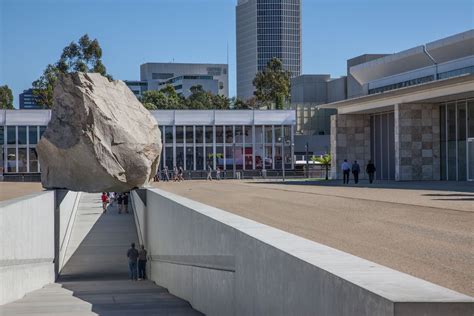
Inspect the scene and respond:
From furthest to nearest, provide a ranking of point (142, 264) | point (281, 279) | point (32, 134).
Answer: point (32, 134)
point (142, 264)
point (281, 279)

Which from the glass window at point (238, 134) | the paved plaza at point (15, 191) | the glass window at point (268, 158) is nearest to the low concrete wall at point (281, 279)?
the paved plaza at point (15, 191)

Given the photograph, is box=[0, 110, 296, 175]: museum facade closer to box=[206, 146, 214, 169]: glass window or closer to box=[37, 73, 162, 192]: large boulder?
box=[206, 146, 214, 169]: glass window

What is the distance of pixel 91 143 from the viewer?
31281mm

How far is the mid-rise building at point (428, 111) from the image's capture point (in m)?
38.3

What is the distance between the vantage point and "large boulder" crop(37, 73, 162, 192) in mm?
31516

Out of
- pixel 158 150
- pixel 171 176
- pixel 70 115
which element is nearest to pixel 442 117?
pixel 158 150

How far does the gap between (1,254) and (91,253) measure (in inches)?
697

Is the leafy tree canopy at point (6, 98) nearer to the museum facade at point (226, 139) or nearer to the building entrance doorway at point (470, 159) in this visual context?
the museum facade at point (226, 139)

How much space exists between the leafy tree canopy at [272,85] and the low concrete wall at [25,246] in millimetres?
96115

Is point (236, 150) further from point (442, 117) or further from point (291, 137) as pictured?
point (442, 117)

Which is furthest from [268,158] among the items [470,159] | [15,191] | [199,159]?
[15,191]

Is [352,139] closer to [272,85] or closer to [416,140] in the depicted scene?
[416,140]

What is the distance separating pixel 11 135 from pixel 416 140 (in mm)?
40859

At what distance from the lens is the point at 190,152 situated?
7219 centimetres
